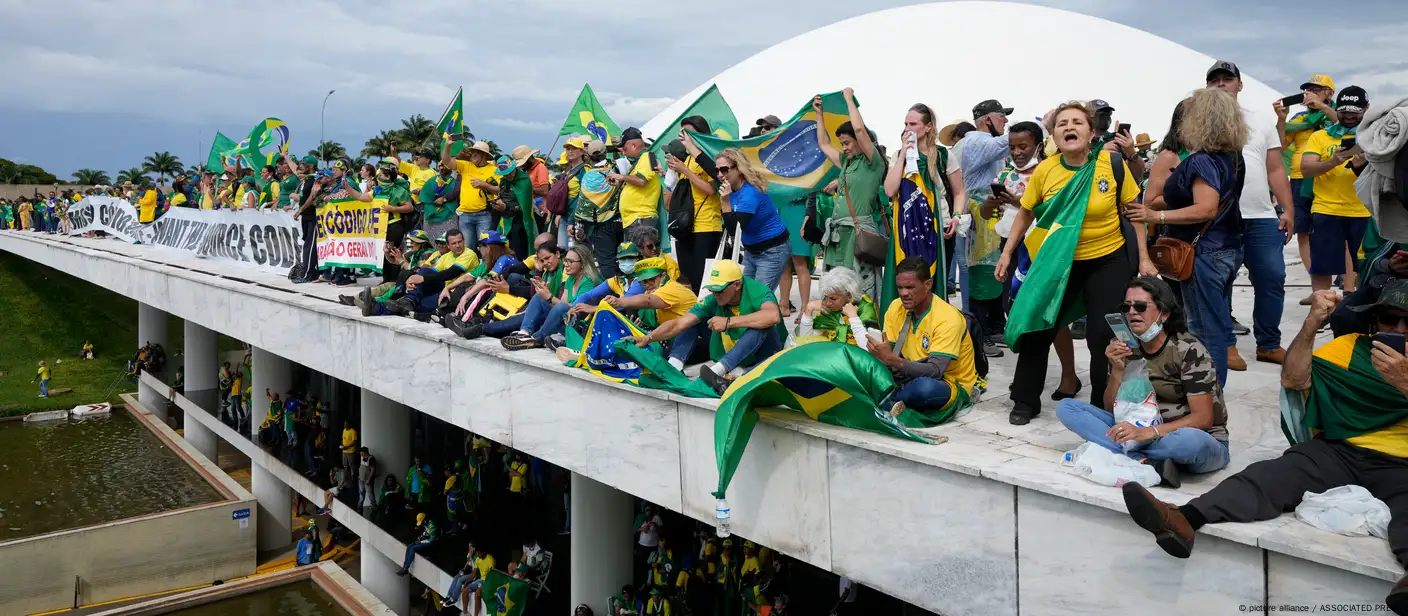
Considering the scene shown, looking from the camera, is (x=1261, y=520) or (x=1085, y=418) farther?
(x=1085, y=418)

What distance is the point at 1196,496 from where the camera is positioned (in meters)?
3.76

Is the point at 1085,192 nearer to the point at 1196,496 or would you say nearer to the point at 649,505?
the point at 1196,496

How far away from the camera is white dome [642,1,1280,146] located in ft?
170

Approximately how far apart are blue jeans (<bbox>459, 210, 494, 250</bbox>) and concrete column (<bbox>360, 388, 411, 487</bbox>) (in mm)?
4271

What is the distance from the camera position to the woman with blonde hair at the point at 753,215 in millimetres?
7070

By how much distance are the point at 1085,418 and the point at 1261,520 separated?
0.86 m

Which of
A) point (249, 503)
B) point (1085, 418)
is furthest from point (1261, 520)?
point (249, 503)

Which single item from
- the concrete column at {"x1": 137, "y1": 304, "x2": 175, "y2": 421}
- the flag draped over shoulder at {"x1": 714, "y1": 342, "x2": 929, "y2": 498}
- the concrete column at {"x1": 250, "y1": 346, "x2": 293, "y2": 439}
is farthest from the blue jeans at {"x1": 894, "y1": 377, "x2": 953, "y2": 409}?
the concrete column at {"x1": 137, "y1": 304, "x2": 175, "y2": 421}

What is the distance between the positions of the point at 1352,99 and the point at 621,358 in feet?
17.0

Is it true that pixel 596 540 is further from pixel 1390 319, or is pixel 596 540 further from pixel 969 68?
pixel 969 68

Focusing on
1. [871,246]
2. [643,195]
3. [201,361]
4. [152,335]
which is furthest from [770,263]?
[152,335]

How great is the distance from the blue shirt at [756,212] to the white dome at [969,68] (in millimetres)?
41946

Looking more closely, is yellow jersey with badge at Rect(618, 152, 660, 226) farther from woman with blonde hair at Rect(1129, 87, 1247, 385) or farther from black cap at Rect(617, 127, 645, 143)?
woman with blonde hair at Rect(1129, 87, 1247, 385)

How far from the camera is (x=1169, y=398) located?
406cm
